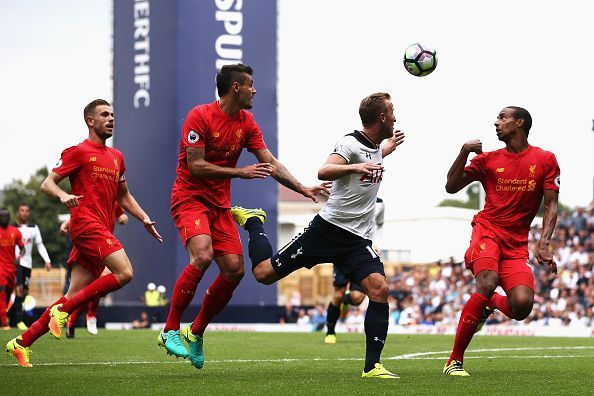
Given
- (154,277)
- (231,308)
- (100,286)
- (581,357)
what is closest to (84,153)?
(100,286)

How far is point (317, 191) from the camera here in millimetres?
10445

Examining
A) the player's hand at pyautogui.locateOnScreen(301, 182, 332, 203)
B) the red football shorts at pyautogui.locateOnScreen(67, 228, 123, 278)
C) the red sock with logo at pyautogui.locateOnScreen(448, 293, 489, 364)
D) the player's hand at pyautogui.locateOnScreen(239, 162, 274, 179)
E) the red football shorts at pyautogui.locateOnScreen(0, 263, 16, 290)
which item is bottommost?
the red football shorts at pyautogui.locateOnScreen(0, 263, 16, 290)

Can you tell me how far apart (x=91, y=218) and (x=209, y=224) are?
1.55 metres

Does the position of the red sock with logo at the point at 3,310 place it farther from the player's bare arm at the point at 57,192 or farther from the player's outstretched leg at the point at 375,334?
the player's outstretched leg at the point at 375,334

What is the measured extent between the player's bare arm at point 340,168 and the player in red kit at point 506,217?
1489 millimetres

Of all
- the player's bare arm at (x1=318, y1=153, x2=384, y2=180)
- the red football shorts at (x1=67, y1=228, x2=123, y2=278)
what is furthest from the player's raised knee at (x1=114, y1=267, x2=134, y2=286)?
the player's bare arm at (x1=318, y1=153, x2=384, y2=180)

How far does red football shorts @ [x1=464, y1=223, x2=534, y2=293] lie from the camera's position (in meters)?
10.4

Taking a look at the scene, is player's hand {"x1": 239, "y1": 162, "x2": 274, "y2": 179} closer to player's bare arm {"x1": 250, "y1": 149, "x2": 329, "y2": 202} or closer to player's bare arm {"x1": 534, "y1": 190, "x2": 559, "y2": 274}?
player's bare arm {"x1": 250, "y1": 149, "x2": 329, "y2": 202}

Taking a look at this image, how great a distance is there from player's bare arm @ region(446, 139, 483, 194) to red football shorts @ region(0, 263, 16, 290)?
1328 cm

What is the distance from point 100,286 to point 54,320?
0.56 metres

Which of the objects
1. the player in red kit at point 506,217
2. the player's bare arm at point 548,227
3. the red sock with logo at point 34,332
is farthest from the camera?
the red sock with logo at point 34,332

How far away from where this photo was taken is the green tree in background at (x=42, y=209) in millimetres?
76375

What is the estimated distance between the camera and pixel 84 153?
1133 cm

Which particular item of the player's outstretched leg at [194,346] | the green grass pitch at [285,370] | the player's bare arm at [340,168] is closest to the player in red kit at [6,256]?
the green grass pitch at [285,370]
